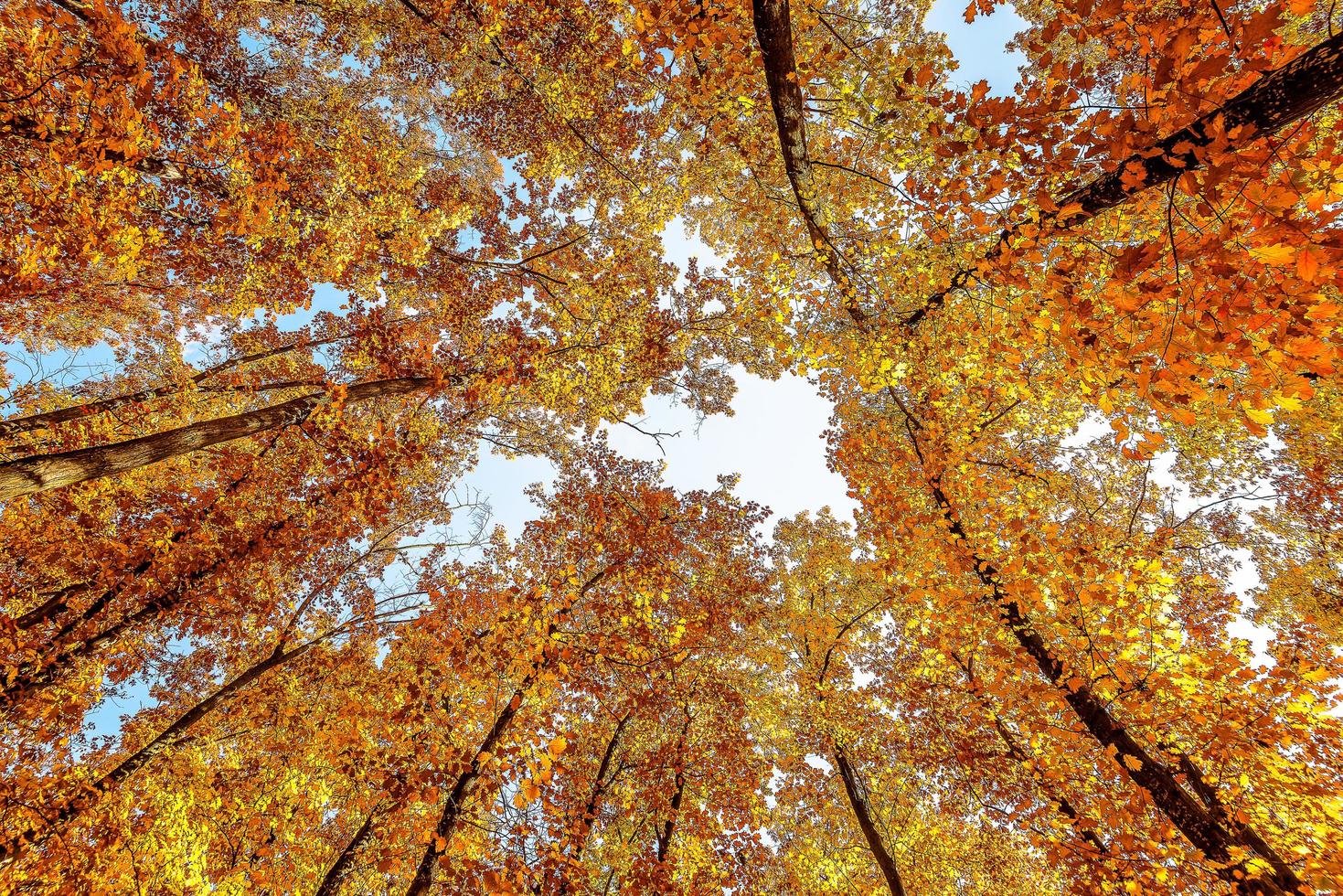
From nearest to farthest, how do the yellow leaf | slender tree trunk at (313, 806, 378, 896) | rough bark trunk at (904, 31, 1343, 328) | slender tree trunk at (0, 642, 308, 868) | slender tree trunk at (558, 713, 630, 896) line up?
the yellow leaf
rough bark trunk at (904, 31, 1343, 328)
slender tree trunk at (0, 642, 308, 868)
slender tree trunk at (558, 713, 630, 896)
slender tree trunk at (313, 806, 378, 896)

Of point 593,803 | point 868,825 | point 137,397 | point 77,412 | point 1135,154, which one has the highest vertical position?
point 137,397

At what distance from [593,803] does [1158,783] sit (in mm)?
10415

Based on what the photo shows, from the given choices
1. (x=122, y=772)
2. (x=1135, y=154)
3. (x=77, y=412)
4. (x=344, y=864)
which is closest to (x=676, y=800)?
(x=344, y=864)

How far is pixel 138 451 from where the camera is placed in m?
5.75

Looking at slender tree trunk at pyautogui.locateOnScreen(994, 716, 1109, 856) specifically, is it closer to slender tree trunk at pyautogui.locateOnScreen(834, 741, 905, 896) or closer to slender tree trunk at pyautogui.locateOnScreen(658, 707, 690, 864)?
slender tree trunk at pyautogui.locateOnScreen(834, 741, 905, 896)

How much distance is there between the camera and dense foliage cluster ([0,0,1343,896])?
5.17 metres

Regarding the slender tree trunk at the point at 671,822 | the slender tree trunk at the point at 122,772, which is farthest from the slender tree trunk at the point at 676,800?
the slender tree trunk at the point at 122,772

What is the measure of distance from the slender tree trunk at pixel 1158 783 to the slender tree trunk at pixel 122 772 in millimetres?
15486

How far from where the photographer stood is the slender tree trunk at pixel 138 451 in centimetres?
475

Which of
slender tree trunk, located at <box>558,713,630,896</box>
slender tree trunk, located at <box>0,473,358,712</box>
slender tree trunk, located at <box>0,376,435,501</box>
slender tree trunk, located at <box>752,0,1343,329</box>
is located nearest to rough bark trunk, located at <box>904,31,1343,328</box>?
slender tree trunk, located at <box>752,0,1343,329</box>

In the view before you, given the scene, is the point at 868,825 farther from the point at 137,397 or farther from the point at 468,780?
the point at 137,397

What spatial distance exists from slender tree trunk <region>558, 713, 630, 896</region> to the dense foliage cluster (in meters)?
0.23

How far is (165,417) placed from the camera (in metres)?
10.7

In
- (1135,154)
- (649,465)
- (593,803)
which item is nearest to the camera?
(1135,154)
